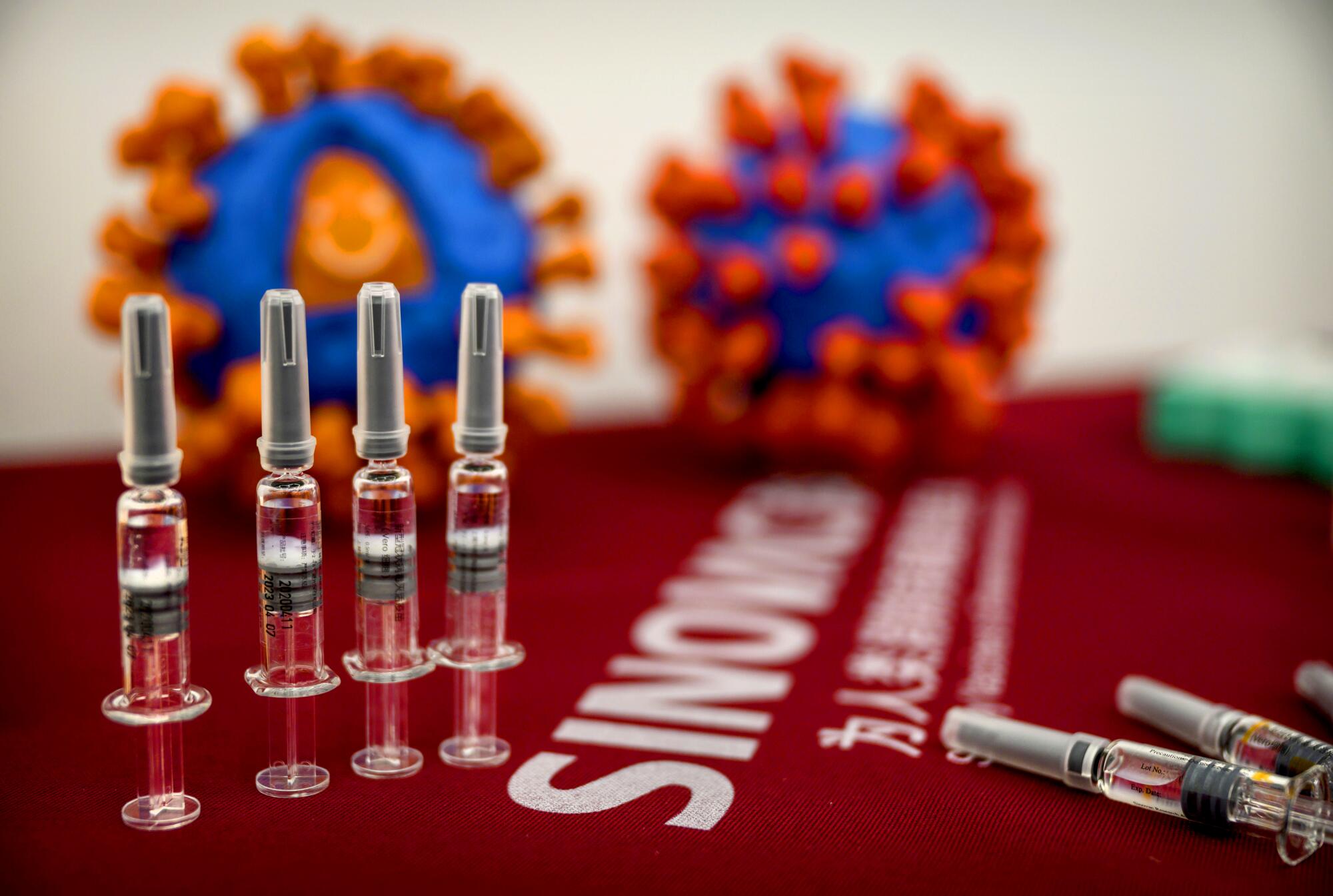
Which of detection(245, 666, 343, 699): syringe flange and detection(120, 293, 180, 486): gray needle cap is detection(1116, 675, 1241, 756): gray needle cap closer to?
detection(245, 666, 343, 699): syringe flange

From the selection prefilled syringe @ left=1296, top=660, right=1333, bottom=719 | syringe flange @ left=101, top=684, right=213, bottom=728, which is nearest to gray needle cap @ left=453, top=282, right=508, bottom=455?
syringe flange @ left=101, top=684, right=213, bottom=728

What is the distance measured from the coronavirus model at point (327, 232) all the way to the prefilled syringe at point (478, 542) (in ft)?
1.73

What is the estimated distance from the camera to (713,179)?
1.75m

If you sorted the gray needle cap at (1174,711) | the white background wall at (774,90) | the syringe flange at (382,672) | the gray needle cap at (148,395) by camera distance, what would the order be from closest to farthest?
the gray needle cap at (148,395), the syringe flange at (382,672), the gray needle cap at (1174,711), the white background wall at (774,90)

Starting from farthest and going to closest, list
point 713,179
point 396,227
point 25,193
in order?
point 25,193
point 713,179
point 396,227

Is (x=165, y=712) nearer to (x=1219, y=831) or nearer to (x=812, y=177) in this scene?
(x=1219, y=831)

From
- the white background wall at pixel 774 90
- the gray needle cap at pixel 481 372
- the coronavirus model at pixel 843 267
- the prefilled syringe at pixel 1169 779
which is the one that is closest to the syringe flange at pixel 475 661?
the gray needle cap at pixel 481 372

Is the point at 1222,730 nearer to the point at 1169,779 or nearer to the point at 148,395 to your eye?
the point at 1169,779

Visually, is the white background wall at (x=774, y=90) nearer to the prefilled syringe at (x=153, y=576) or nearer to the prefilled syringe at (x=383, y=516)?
the prefilled syringe at (x=383, y=516)

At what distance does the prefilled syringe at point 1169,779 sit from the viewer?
0.88 metres

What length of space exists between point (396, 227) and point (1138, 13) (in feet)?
7.48

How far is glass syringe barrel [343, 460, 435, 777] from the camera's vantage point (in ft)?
3.01

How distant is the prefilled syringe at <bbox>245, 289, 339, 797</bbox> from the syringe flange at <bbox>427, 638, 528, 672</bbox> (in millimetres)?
85

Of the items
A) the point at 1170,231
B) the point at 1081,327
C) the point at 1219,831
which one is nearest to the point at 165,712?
the point at 1219,831
